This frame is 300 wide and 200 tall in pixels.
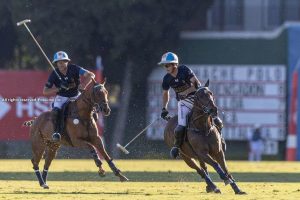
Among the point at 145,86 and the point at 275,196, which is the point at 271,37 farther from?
the point at 275,196

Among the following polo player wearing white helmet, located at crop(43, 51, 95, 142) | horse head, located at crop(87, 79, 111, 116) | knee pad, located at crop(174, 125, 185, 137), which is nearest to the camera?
knee pad, located at crop(174, 125, 185, 137)

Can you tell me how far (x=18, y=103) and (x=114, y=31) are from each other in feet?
16.0

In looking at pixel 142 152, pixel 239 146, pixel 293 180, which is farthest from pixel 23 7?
pixel 293 180

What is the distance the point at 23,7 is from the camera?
43.4 meters

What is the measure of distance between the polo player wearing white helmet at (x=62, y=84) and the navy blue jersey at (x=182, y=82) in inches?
77.3

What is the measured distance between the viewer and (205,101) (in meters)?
18.8

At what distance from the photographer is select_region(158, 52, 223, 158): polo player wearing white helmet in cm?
1980

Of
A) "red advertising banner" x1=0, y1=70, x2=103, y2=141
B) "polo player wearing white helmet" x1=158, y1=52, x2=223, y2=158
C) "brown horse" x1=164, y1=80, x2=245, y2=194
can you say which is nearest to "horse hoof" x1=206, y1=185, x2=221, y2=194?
"brown horse" x1=164, y1=80, x2=245, y2=194

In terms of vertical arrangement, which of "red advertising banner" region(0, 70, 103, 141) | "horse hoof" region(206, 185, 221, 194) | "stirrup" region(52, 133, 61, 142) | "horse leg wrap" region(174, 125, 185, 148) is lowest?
"red advertising banner" region(0, 70, 103, 141)

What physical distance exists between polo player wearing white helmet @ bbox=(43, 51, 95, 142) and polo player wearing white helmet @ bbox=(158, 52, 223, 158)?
1.99m

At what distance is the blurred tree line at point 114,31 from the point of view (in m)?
43.4

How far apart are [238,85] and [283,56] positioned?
2338 millimetres

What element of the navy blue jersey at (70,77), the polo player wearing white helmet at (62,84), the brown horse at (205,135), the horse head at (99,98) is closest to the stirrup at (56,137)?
the polo player wearing white helmet at (62,84)

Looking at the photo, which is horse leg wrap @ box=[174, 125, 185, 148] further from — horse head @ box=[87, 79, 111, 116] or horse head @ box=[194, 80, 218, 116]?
horse head @ box=[87, 79, 111, 116]
